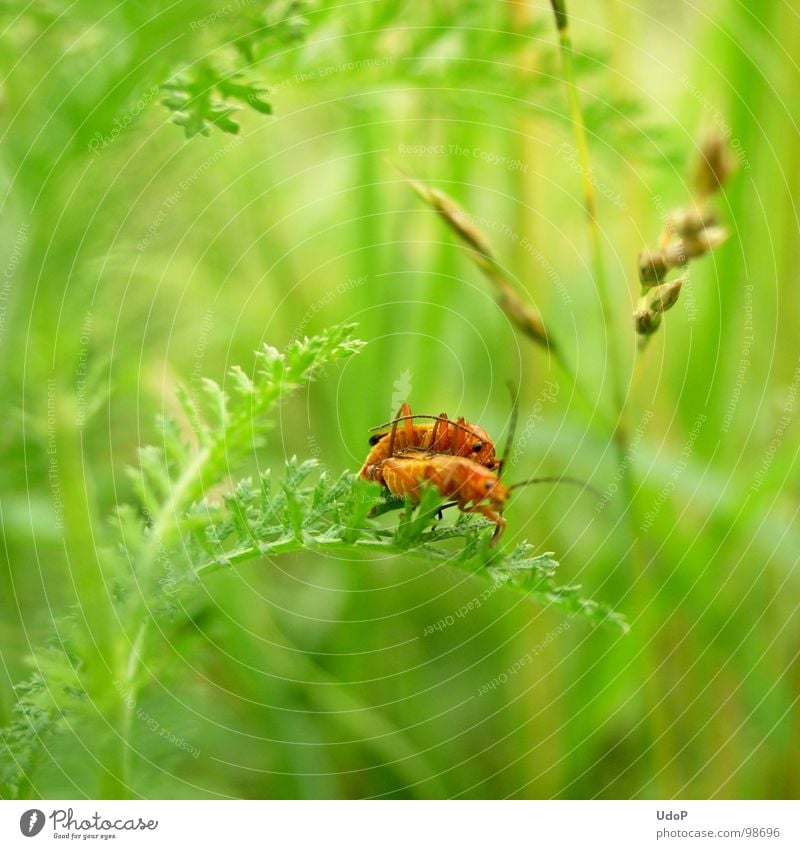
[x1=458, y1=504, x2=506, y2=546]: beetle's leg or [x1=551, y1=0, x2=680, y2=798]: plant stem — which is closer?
[x1=458, y1=504, x2=506, y2=546]: beetle's leg

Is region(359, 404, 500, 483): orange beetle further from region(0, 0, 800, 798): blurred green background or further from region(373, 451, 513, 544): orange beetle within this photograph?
region(0, 0, 800, 798): blurred green background

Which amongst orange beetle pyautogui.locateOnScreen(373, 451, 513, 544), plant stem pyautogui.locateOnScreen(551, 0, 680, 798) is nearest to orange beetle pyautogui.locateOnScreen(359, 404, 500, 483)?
orange beetle pyautogui.locateOnScreen(373, 451, 513, 544)

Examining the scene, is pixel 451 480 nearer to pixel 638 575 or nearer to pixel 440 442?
pixel 440 442

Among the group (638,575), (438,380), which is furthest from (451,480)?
(438,380)

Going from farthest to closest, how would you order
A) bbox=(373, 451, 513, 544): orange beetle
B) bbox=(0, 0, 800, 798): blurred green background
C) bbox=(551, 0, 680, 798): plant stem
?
bbox=(551, 0, 680, 798): plant stem
bbox=(0, 0, 800, 798): blurred green background
bbox=(373, 451, 513, 544): orange beetle

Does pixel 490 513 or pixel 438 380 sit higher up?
pixel 438 380

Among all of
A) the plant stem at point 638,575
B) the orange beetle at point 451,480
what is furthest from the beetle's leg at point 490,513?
the plant stem at point 638,575

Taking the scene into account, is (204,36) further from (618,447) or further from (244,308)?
(618,447)

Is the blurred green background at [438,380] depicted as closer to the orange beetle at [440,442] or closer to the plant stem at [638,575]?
the plant stem at [638,575]

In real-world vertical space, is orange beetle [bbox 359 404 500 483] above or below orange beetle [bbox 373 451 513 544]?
above
